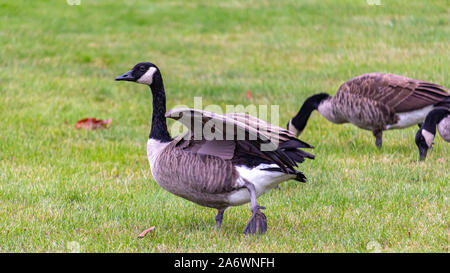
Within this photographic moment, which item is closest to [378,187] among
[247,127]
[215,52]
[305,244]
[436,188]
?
[436,188]

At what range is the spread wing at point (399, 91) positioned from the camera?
8.25 metres

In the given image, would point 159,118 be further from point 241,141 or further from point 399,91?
point 399,91

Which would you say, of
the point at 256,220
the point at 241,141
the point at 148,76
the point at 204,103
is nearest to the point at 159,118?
the point at 148,76

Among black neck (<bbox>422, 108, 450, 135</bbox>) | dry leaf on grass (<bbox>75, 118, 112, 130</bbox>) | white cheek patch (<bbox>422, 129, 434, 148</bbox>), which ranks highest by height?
black neck (<bbox>422, 108, 450, 135</bbox>)

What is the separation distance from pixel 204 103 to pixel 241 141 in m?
6.06

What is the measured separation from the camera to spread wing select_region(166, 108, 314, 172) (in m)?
4.96

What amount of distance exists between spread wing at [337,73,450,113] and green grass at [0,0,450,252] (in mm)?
690

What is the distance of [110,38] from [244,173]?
12.3 m

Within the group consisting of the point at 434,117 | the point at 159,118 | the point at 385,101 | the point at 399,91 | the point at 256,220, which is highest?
the point at 159,118

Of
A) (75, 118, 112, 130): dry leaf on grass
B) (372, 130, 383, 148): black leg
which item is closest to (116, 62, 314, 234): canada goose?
(372, 130, 383, 148): black leg

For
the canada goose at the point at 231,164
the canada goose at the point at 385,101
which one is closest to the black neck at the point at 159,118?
the canada goose at the point at 231,164

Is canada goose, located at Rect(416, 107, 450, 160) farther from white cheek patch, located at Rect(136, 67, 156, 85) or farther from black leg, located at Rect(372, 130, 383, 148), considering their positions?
white cheek patch, located at Rect(136, 67, 156, 85)

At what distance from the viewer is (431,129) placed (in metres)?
7.79

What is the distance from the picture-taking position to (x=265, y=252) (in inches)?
191
